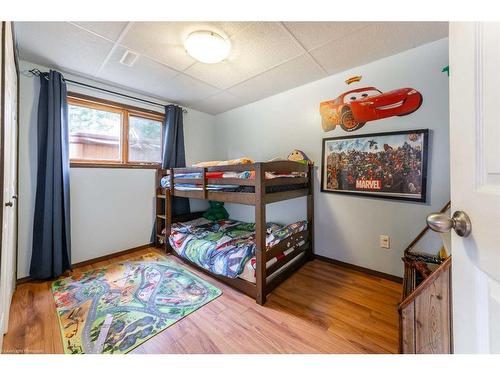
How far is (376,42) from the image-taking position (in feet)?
5.38

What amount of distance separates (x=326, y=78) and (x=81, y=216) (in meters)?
3.20

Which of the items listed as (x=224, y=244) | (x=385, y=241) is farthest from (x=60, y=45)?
(x=385, y=241)

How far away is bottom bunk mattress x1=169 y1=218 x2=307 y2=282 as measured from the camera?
176cm

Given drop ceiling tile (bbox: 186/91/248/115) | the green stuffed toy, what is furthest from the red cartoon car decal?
the green stuffed toy

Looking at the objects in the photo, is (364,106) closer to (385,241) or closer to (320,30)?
(320,30)

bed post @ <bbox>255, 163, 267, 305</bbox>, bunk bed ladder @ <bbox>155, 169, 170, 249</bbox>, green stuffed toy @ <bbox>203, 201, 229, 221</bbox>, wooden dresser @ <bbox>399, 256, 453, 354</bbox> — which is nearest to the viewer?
wooden dresser @ <bbox>399, 256, 453, 354</bbox>

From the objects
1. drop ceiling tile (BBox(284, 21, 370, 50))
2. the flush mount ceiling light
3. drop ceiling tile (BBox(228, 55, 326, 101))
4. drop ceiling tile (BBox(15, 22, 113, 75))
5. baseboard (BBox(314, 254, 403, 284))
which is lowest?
baseboard (BBox(314, 254, 403, 284))

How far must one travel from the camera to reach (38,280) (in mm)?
1914

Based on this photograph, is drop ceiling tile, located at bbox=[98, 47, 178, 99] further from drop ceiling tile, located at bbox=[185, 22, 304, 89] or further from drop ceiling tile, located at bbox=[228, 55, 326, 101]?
drop ceiling tile, located at bbox=[228, 55, 326, 101]

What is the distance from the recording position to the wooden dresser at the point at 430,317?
0.82 m

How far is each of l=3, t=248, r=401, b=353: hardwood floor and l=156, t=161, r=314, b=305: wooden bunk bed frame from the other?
115 millimetres

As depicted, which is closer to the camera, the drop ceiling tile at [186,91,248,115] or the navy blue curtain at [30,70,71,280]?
the navy blue curtain at [30,70,71,280]

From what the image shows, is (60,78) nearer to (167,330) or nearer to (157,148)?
(157,148)
